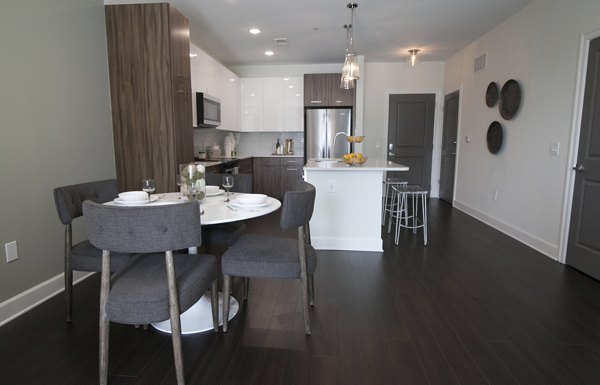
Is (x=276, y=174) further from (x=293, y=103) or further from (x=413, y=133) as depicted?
(x=413, y=133)

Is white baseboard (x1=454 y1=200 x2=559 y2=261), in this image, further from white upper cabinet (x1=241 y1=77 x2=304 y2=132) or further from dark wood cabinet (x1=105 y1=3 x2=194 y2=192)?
dark wood cabinet (x1=105 y1=3 x2=194 y2=192)

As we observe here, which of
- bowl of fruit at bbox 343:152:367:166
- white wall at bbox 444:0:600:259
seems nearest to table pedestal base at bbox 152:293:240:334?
bowl of fruit at bbox 343:152:367:166

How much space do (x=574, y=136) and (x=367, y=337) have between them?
271 centimetres

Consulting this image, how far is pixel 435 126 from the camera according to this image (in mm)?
6531

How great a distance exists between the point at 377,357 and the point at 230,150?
16.0 feet

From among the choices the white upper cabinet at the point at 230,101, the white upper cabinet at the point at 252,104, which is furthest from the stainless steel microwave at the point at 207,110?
the white upper cabinet at the point at 252,104

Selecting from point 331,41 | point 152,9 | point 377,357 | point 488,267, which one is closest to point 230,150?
point 331,41

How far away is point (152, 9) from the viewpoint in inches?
123

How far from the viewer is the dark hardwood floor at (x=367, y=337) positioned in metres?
1.67

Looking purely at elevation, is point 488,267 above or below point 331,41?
below

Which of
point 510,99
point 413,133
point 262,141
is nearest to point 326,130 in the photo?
point 262,141

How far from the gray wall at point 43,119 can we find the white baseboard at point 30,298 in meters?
0.04

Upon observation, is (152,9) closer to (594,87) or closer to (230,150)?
(230,150)

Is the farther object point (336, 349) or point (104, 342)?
point (336, 349)
